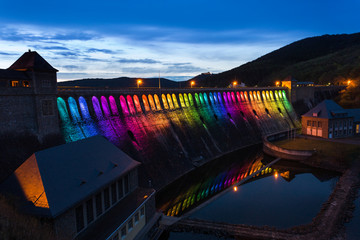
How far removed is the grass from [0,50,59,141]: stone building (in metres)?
46.4

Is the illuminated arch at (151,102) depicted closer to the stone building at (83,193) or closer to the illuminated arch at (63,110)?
the illuminated arch at (63,110)

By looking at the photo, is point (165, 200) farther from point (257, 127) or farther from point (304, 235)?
point (257, 127)

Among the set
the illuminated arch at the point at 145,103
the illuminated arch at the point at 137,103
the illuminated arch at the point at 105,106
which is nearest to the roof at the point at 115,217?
the illuminated arch at the point at 105,106

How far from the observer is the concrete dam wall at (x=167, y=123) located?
36.1 metres

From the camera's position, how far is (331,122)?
6112 cm

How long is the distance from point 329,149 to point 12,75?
55.6 metres

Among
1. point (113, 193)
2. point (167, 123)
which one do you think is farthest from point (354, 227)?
point (167, 123)

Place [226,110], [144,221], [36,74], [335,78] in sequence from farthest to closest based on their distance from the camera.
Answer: [335,78], [226,110], [36,74], [144,221]

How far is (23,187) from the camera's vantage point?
18062 mm

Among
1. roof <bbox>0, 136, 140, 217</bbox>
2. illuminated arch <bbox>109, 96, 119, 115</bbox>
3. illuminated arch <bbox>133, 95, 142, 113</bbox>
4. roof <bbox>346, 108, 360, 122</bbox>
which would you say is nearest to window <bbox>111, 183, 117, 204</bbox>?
roof <bbox>0, 136, 140, 217</bbox>

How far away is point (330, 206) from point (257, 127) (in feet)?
133

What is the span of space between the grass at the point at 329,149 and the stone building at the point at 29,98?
1828 inches

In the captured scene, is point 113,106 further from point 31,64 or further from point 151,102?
point 31,64

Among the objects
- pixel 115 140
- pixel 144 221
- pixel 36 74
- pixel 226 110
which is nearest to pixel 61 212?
pixel 144 221
